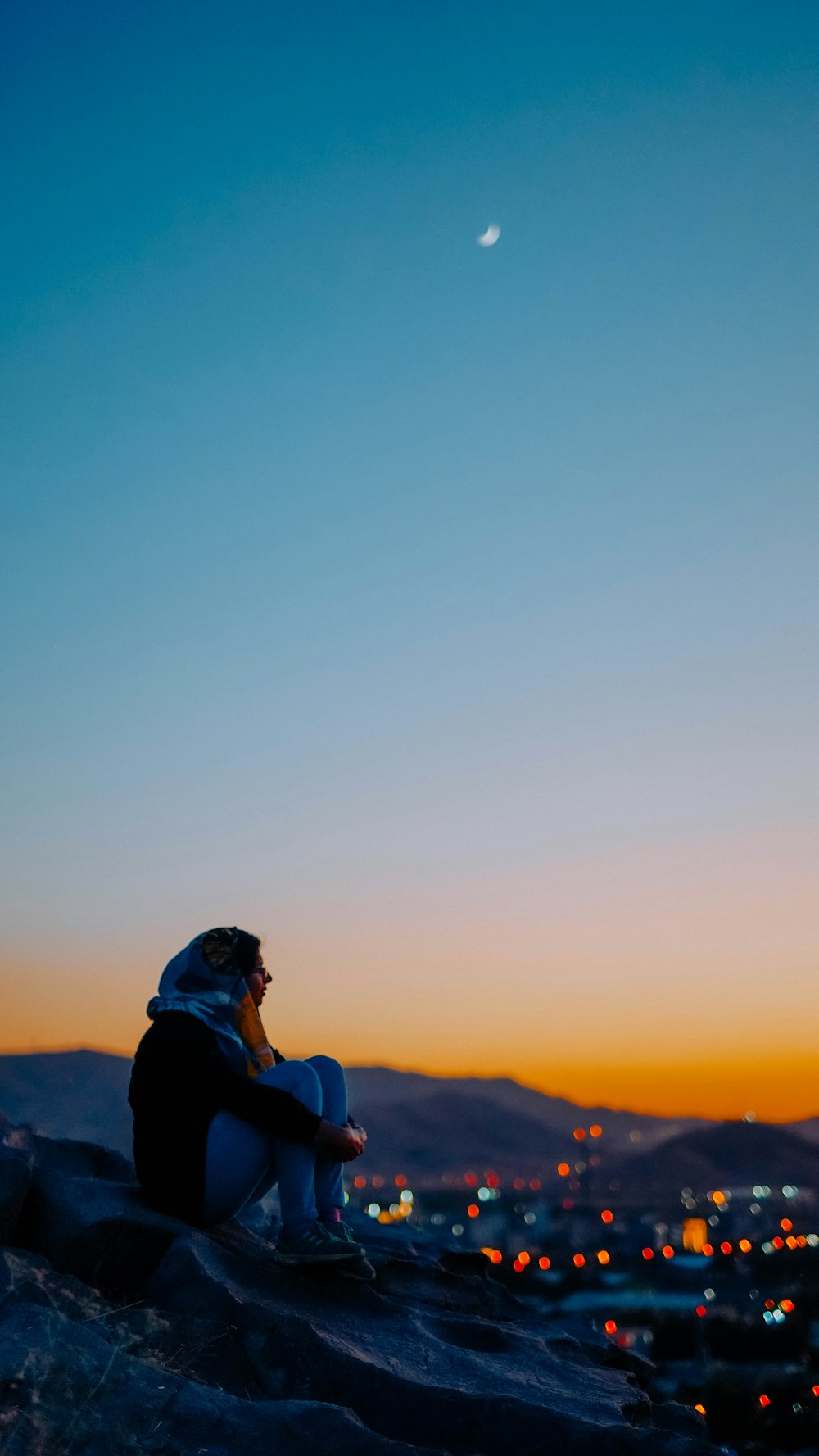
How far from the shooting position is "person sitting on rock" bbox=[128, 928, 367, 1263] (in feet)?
14.6

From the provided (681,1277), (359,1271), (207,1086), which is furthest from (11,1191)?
(681,1277)

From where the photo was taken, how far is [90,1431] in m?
2.82

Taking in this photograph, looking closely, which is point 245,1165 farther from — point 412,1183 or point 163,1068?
point 412,1183

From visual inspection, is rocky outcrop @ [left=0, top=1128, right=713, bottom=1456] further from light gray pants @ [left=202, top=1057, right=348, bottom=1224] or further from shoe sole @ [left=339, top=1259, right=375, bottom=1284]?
light gray pants @ [left=202, top=1057, right=348, bottom=1224]

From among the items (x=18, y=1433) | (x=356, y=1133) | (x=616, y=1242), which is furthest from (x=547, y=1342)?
(x=616, y=1242)

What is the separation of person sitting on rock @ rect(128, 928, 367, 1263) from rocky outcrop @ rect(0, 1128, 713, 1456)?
176 mm

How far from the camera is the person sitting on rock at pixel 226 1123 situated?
4.45 m

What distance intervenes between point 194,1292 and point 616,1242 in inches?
2859

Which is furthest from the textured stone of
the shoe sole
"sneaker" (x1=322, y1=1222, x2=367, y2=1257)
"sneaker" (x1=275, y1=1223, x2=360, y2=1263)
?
the shoe sole

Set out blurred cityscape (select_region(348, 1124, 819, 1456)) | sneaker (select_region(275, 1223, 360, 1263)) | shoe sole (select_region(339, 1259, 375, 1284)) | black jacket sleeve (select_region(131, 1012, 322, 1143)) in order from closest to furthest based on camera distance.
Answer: black jacket sleeve (select_region(131, 1012, 322, 1143)) → sneaker (select_region(275, 1223, 360, 1263)) → shoe sole (select_region(339, 1259, 375, 1284)) → blurred cityscape (select_region(348, 1124, 819, 1456))

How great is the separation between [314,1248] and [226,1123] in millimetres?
644

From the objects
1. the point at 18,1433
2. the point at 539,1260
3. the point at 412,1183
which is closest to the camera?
the point at 18,1433

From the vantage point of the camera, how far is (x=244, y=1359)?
3.89m

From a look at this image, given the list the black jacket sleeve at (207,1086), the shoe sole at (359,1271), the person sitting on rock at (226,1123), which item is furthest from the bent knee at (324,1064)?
the shoe sole at (359,1271)
